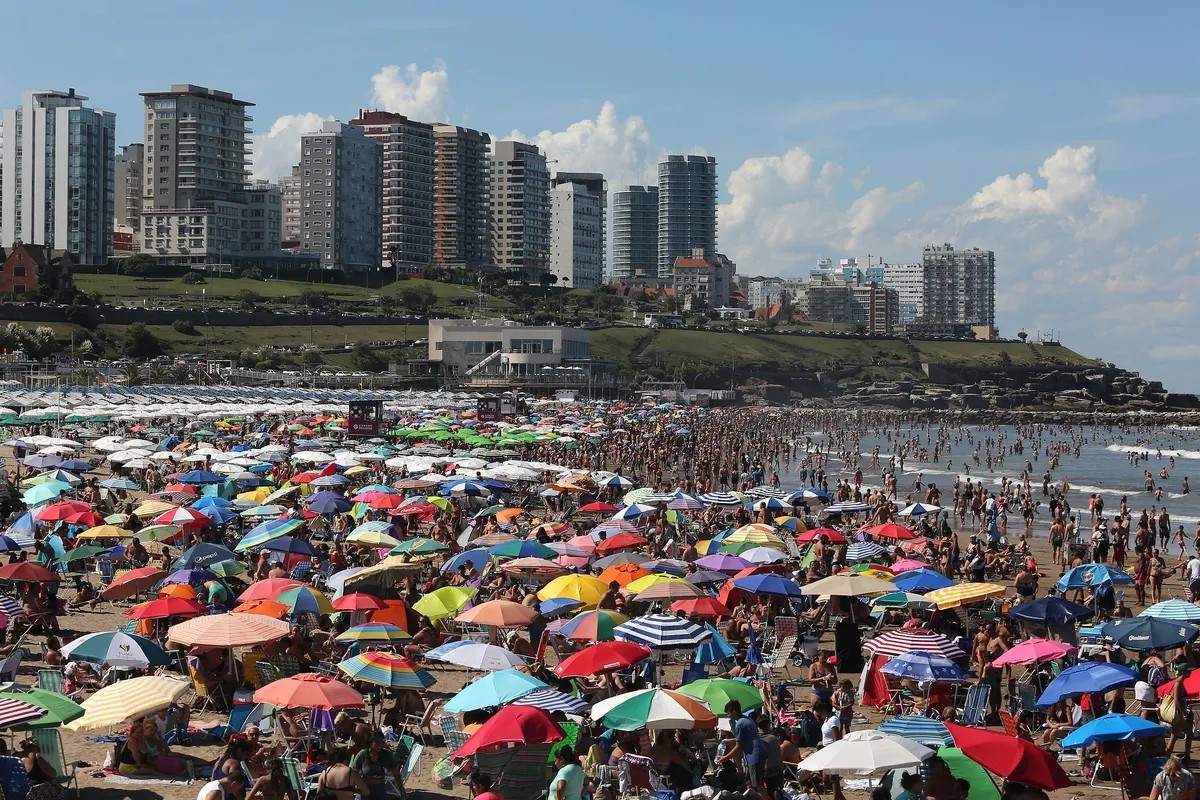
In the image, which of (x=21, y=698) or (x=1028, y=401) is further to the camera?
(x=1028, y=401)

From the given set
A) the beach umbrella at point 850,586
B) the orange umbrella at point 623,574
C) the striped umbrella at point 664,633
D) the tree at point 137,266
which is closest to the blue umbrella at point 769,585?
the beach umbrella at point 850,586

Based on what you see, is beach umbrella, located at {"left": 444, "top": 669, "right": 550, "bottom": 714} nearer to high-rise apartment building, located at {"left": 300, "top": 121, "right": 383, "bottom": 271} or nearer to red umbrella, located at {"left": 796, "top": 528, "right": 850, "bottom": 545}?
red umbrella, located at {"left": 796, "top": 528, "right": 850, "bottom": 545}

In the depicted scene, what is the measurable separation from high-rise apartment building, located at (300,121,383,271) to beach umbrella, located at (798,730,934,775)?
154266mm

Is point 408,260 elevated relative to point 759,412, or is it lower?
elevated

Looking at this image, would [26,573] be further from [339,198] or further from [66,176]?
[339,198]

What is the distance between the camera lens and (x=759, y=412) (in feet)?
337

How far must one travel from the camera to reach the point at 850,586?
53.4 ft

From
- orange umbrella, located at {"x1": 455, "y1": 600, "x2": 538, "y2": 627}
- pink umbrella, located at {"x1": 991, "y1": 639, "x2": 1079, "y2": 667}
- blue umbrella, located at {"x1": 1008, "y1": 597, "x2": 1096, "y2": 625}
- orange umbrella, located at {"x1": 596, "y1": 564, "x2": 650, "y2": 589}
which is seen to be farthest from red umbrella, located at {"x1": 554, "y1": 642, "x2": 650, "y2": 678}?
blue umbrella, located at {"x1": 1008, "y1": 597, "x2": 1096, "y2": 625}

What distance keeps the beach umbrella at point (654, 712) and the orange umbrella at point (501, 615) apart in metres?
3.92

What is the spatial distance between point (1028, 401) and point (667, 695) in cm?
13586

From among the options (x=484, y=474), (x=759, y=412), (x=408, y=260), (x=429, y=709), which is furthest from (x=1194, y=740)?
(x=408, y=260)

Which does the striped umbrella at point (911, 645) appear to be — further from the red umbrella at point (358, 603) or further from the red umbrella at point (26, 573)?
the red umbrella at point (26, 573)

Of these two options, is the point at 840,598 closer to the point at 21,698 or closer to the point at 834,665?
the point at 834,665

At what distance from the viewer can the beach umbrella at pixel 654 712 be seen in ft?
32.7
